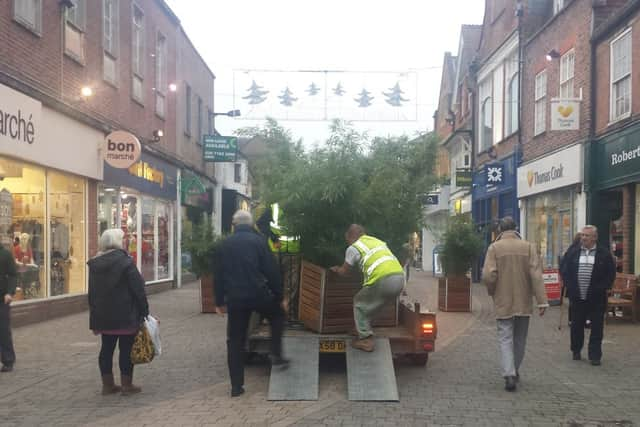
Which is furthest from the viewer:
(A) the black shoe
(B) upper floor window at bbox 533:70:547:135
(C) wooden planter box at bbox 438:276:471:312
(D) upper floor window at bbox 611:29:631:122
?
(B) upper floor window at bbox 533:70:547:135

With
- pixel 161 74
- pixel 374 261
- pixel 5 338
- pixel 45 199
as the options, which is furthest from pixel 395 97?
pixel 5 338

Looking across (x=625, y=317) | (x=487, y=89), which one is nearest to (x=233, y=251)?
(x=625, y=317)

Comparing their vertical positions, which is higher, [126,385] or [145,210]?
[145,210]

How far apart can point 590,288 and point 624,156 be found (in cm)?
602

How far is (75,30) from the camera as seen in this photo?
13.5m

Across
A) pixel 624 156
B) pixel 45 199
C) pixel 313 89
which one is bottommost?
pixel 45 199

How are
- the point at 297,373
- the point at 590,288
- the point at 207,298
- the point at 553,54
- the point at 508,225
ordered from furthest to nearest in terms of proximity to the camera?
the point at 553,54 → the point at 207,298 → the point at 590,288 → the point at 508,225 → the point at 297,373

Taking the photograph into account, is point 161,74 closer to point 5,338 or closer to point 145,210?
point 145,210

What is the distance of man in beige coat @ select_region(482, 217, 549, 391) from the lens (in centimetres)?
696

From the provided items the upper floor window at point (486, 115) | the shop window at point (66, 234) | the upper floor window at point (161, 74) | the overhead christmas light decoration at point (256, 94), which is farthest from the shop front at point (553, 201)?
the shop window at point (66, 234)

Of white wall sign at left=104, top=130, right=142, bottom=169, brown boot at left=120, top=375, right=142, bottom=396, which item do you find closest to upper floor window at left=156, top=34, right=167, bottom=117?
white wall sign at left=104, top=130, right=142, bottom=169

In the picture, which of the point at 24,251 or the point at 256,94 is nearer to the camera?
the point at 24,251

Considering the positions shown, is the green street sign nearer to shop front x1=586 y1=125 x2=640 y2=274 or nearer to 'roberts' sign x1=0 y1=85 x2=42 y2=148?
'roberts' sign x1=0 y1=85 x2=42 y2=148

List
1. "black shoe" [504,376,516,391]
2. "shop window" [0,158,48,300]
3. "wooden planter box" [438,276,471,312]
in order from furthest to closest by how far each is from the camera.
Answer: "wooden planter box" [438,276,471,312] < "shop window" [0,158,48,300] < "black shoe" [504,376,516,391]
